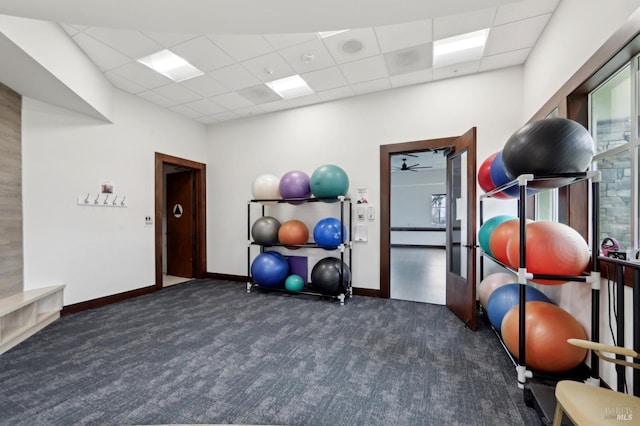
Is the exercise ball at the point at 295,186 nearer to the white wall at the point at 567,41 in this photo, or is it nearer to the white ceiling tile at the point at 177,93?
the white ceiling tile at the point at 177,93

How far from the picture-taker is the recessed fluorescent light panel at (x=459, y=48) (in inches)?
123

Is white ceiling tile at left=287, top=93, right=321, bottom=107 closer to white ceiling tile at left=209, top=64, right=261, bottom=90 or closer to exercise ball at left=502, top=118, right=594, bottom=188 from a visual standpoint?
white ceiling tile at left=209, top=64, right=261, bottom=90

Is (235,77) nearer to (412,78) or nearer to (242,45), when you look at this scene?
(242,45)

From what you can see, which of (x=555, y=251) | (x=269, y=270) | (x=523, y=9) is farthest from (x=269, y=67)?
(x=555, y=251)

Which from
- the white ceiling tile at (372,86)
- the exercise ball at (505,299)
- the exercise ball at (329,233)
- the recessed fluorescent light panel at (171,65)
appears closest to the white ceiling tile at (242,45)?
the recessed fluorescent light panel at (171,65)

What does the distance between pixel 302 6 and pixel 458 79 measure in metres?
3.30

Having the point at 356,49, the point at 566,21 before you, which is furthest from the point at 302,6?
the point at 566,21

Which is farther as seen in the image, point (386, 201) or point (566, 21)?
point (386, 201)

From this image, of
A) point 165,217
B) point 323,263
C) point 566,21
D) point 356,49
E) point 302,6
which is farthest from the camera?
point 165,217

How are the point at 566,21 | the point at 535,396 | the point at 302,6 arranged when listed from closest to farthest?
the point at 302,6, the point at 535,396, the point at 566,21

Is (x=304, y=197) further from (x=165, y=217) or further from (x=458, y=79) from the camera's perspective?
(x=165, y=217)

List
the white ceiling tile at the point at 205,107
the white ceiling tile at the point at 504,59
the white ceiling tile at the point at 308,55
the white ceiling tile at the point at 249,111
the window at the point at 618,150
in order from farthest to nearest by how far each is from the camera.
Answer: the white ceiling tile at the point at 249,111, the white ceiling tile at the point at 205,107, the white ceiling tile at the point at 504,59, the white ceiling tile at the point at 308,55, the window at the point at 618,150

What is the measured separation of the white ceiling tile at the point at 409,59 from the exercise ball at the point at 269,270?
3375mm

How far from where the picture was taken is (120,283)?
4285 mm
